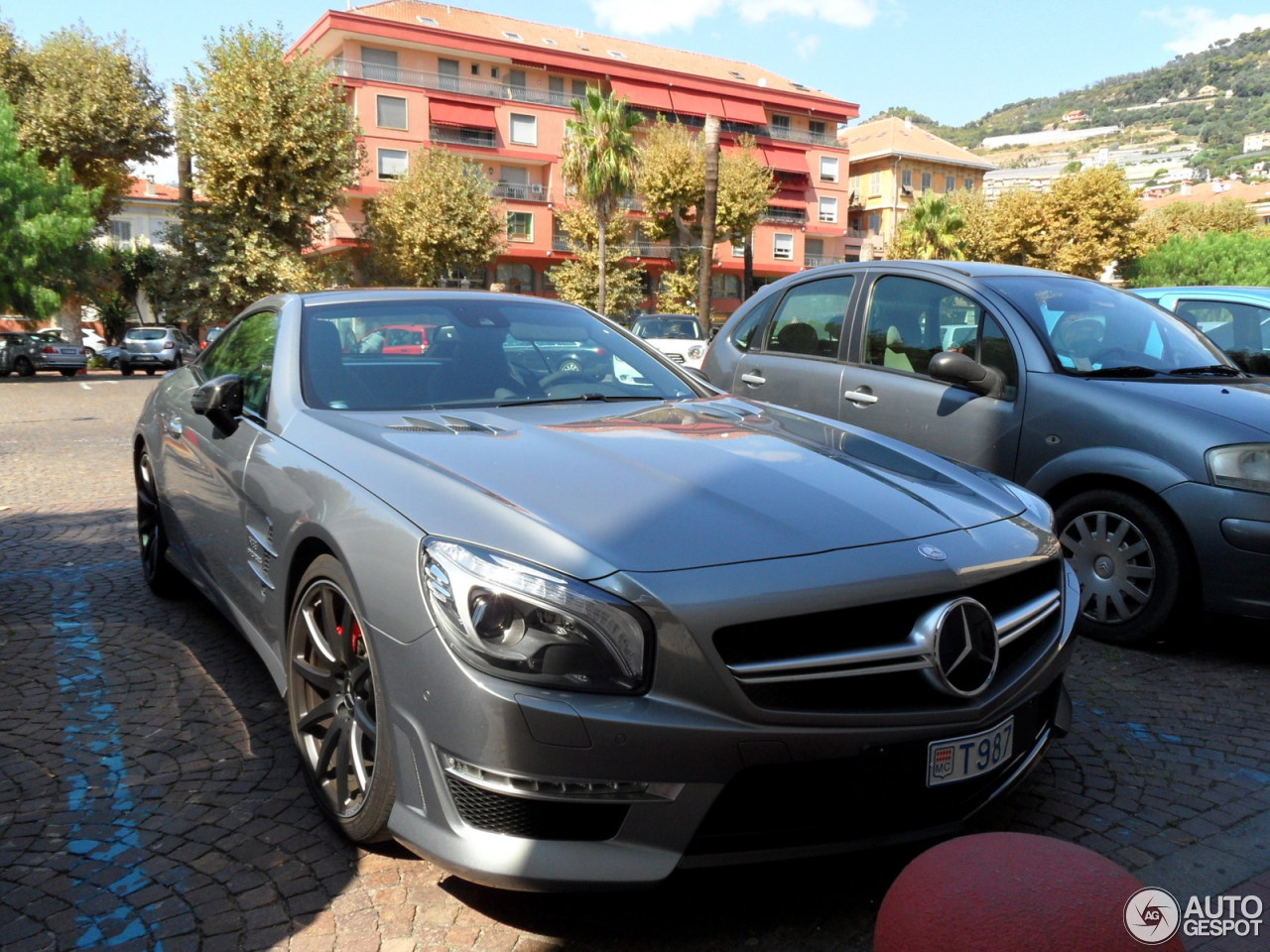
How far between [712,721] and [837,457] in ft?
3.91

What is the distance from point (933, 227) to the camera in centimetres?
4881

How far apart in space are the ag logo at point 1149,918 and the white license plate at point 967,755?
739 mm

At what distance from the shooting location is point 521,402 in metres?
3.67

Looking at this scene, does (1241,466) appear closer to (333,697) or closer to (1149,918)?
(1149,918)

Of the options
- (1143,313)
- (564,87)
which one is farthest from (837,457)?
(564,87)

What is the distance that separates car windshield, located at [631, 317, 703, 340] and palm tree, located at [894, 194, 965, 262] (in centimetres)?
2741

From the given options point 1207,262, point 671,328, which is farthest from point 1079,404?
point 1207,262

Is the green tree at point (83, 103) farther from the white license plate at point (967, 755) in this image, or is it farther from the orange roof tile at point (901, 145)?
the orange roof tile at point (901, 145)

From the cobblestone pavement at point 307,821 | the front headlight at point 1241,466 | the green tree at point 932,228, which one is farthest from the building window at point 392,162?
the front headlight at point 1241,466

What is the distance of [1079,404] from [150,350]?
3424cm

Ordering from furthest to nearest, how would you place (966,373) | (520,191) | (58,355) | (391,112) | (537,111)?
(537,111) < (520,191) < (391,112) < (58,355) < (966,373)

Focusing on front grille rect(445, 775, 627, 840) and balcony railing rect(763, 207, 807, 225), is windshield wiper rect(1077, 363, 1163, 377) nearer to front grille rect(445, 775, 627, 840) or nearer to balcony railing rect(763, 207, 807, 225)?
front grille rect(445, 775, 627, 840)

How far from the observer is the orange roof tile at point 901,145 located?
7344cm

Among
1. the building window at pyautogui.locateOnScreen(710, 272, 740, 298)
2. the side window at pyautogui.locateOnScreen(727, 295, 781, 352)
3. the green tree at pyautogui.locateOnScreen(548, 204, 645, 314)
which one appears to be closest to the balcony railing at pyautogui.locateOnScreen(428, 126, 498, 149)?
the green tree at pyautogui.locateOnScreen(548, 204, 645, 314)
